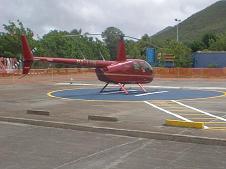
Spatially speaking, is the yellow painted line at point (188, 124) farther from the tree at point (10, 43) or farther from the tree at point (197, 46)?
the tree at point (197, 46)

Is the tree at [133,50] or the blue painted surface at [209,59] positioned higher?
the tree at [133,50]

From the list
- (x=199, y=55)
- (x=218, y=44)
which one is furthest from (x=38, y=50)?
(x=218, y=44)

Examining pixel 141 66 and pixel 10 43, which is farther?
pixel 10 43

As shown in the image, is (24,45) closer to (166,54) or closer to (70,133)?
(70,133)

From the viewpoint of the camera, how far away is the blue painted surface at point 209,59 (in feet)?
264

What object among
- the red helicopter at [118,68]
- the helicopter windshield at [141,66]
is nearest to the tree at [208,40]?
the helicopter windshield at [141,66]

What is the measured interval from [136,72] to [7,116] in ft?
45.6

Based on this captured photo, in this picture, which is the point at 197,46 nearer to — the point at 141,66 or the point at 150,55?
the point at 150,55

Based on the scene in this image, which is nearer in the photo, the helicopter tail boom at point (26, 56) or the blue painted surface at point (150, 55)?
the helicopter tail boom at point (26, 56)

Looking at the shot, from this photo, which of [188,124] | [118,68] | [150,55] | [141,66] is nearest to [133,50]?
[150,55]

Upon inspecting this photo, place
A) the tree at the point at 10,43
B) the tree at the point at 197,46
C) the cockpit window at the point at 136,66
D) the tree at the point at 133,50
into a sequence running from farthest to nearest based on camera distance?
the tree at the point at 197,46, the tree at the point at 133,50, the tree at the point at 10,43, the cockpit window at the point at 136,66

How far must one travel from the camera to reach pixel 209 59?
269 feet

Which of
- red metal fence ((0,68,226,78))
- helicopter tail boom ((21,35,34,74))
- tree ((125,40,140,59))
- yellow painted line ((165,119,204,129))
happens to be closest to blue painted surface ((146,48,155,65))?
tree ((125,40,140,59))

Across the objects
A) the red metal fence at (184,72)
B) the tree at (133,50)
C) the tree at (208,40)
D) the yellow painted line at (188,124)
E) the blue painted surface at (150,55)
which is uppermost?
the tree at (208,40)
